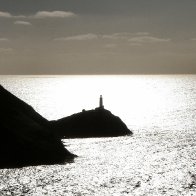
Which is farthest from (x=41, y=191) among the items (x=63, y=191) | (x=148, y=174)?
(x=148, y=174)

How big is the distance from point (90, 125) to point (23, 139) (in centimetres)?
2591

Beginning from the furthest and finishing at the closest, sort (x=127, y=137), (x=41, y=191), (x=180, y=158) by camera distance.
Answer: (x=127, y=137)
(x=180, y=158)
(x=41, y=191)

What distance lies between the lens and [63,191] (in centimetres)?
3253

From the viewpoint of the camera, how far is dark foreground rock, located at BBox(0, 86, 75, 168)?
40.8 metres

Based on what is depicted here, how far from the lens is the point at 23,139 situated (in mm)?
41531

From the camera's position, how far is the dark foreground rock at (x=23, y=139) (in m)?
40.8

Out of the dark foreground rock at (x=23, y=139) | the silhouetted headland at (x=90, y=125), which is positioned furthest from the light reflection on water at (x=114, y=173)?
the silhouetted headland at (x=90, y=125)

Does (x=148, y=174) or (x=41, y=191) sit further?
(x=148, y=174)

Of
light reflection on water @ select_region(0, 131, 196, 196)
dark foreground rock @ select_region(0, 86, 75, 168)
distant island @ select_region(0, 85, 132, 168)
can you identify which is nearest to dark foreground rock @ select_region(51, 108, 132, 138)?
light reflection on water @ select_region(0, 131, 196, 196)

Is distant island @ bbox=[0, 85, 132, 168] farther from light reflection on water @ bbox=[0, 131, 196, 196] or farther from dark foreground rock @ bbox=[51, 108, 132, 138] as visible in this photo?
dark foreground rock @ bbox=[51, 108, 132, 138]

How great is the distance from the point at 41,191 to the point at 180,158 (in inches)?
829

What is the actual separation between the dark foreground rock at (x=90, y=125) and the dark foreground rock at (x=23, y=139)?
18.1 m

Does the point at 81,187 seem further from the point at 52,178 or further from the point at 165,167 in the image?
the point at 165,167

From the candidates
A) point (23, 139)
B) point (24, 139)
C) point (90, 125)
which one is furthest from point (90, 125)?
point (23, 139)
